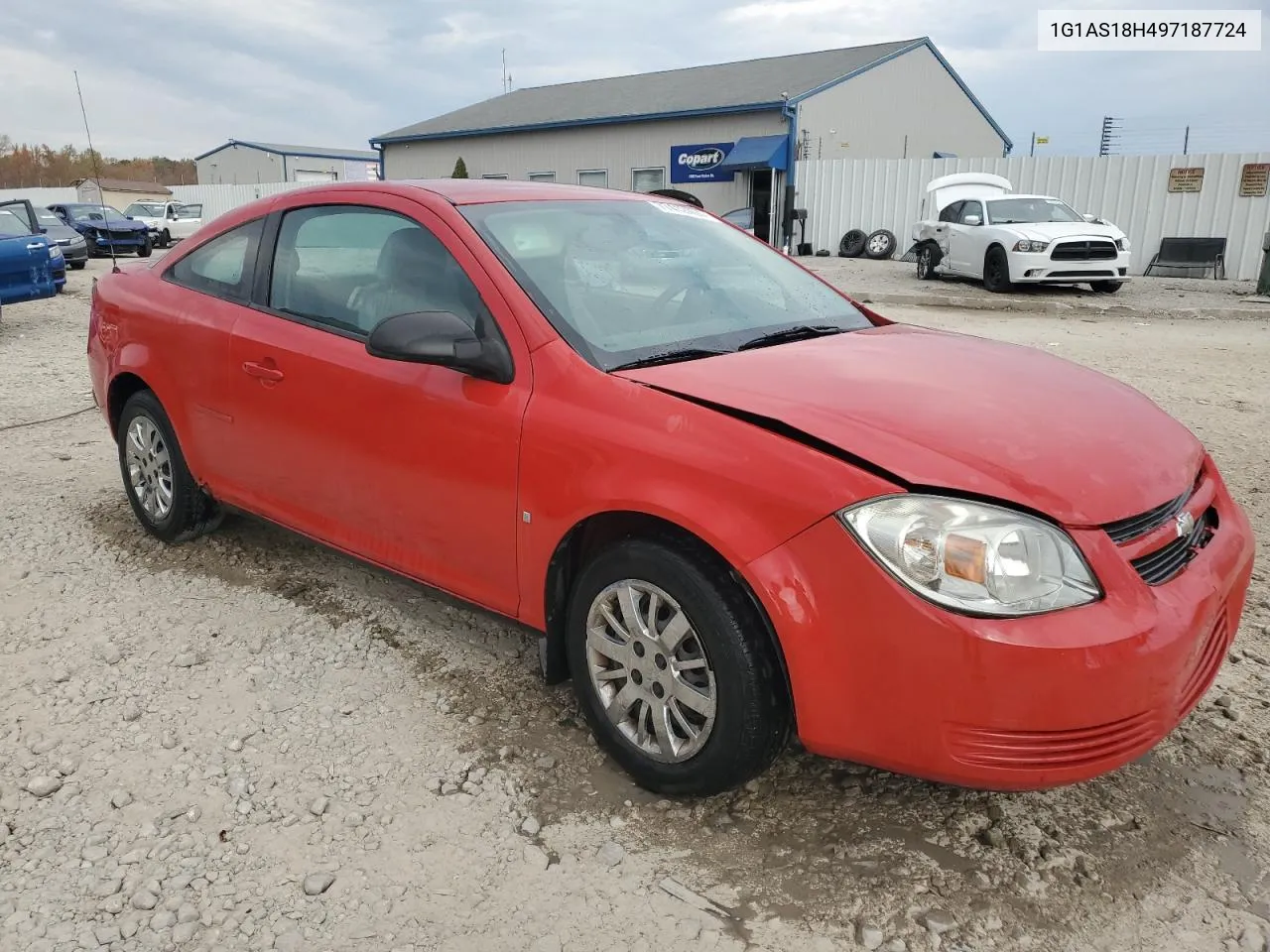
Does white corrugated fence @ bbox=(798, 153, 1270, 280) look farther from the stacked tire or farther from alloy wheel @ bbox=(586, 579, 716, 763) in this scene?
alloy wheel @ bbox=(586, 579, 716, 763)

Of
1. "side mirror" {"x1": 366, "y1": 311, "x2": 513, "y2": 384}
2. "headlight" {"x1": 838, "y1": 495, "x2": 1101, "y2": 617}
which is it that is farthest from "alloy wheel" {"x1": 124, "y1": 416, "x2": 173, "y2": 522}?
"headlight" {"x1": 838, "y1": 495, "x2": 1101, "y2": 617}

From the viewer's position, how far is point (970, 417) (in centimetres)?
240

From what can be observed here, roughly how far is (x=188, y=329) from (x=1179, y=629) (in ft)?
11.8

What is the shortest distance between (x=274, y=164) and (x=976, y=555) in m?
54.0

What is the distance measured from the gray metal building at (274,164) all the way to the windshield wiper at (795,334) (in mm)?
47567

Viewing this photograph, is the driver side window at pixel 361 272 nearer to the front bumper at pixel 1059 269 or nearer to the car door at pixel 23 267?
the car door at pixel 23 267

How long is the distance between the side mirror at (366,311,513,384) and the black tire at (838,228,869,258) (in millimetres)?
21931

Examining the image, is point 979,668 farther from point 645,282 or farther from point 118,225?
point 118,225

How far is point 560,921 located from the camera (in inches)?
86.7

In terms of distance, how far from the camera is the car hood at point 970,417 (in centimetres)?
218

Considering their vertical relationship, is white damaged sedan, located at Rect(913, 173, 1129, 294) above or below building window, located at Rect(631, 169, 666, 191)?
below

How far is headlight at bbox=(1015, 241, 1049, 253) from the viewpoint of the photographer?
14656 mm

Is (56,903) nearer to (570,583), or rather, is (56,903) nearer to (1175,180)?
(570,583)

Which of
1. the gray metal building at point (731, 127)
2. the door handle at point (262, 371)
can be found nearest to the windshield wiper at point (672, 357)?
the door handle at point (262, 371)
